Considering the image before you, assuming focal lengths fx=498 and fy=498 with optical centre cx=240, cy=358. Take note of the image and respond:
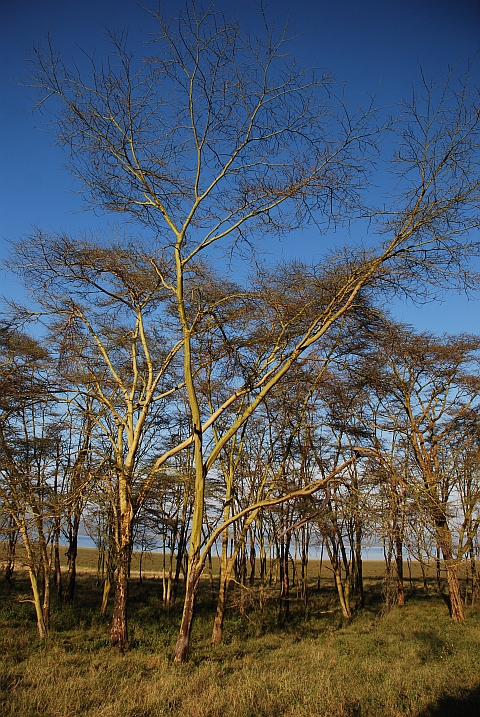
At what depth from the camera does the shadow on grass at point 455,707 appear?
5426 mm

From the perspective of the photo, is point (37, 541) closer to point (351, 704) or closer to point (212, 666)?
point (212, 666)

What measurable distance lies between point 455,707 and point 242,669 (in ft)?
11.6

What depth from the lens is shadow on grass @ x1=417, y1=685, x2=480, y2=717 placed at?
543cm

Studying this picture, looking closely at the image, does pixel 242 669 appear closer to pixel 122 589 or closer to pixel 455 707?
pixel 122 589

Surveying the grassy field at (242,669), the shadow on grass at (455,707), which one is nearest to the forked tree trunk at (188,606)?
the grassy field at (242,669)

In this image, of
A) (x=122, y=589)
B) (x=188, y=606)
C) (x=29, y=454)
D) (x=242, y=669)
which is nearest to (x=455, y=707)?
(x=188, y=606)

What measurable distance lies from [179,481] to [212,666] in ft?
9.37

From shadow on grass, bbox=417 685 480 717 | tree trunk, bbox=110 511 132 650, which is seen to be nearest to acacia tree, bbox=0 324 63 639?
tree trunk, bbox=110 511 132 650

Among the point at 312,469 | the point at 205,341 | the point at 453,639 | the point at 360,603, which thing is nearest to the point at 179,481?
the point at 205,341

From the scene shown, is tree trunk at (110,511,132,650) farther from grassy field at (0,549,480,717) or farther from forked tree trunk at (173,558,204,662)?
forked tree trunk at (173,558,204,662)

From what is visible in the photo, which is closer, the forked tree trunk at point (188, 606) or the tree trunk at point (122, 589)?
the forked tree trunk at point (188, 606)

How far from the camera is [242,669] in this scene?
8047 mm

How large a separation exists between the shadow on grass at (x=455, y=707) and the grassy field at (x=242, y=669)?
14 millimetres

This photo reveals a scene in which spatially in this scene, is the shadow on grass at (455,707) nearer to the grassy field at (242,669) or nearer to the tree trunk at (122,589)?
the grassy field at (242,669)
